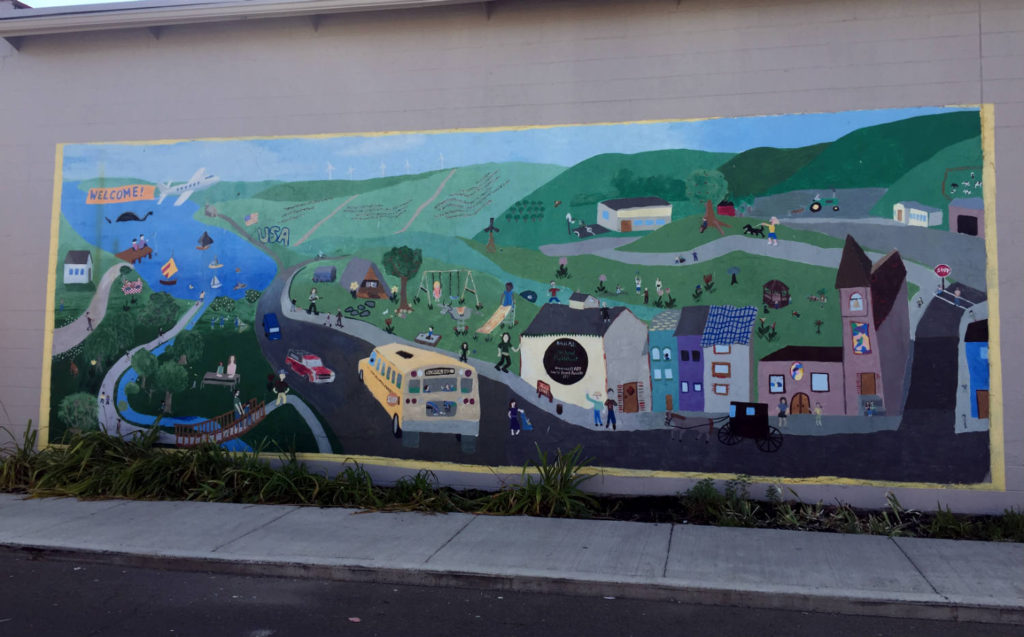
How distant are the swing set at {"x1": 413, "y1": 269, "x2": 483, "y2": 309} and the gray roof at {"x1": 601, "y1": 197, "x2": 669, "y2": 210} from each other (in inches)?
71.7

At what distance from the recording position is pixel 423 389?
9367 mm

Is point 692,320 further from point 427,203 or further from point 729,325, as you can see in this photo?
point 427,203

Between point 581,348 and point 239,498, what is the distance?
168 inches

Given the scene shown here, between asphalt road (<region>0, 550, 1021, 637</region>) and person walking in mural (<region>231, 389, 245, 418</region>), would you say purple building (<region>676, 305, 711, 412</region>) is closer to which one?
asphalt road (<region>0, 550, 1021, 637</region>)

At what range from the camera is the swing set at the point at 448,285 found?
9.33 meters

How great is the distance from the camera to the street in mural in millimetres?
8344

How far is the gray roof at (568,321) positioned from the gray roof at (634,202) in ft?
3.81

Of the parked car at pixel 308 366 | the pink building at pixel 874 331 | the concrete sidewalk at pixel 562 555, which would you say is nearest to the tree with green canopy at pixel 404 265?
the parked car at pixel 308 366

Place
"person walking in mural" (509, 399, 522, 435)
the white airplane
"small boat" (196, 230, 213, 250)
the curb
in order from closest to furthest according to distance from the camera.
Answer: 1. the curb
2. "person walking in mural" (509, 399, 522, 435)
3. "small boat" (196, 230, 213, 250)
4. the white airplane

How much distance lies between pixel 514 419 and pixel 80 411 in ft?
19.0

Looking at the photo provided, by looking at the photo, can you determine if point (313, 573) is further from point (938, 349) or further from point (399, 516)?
point (938, 349)

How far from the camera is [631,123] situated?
29.6ft

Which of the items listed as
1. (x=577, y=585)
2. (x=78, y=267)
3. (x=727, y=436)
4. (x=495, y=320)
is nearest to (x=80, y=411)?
(x=78, y=267)

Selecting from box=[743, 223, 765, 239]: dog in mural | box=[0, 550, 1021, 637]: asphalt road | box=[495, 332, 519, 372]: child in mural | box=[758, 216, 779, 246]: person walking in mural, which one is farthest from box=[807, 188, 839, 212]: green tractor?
box=[0, 550, 1021, 637]: asphalt road
